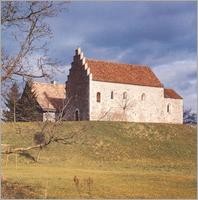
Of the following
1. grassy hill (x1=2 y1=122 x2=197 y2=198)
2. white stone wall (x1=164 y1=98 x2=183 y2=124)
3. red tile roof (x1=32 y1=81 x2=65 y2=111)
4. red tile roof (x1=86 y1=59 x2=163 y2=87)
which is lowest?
grassy hill (x1=2 y1=122 x2=197 y2=198)

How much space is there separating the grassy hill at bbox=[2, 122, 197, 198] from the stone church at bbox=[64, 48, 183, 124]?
899cm

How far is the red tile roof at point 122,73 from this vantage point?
228 feet

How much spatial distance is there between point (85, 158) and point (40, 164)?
6.56m

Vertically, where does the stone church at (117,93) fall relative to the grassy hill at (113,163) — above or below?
above

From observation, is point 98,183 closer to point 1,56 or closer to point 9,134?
point 1,56

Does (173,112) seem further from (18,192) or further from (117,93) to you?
(18,192)

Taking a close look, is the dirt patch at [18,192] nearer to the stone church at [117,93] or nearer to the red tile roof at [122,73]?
the stone church at [117,93]

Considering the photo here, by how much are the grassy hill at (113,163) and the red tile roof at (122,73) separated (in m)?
12.0

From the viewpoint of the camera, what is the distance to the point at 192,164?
43281mm

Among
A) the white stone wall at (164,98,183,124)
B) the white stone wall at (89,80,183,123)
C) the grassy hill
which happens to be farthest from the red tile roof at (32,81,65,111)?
the grassy hill

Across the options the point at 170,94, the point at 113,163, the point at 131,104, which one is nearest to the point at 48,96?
the point at 131,104

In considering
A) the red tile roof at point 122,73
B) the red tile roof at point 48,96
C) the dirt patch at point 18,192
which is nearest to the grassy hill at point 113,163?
the dirt patch at point 18,192

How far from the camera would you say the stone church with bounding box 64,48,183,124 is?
67.4m

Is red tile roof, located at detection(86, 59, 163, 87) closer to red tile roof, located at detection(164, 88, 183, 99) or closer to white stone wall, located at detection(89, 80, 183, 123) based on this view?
white stone wall, located at detection(89, 80, 183, 123)
